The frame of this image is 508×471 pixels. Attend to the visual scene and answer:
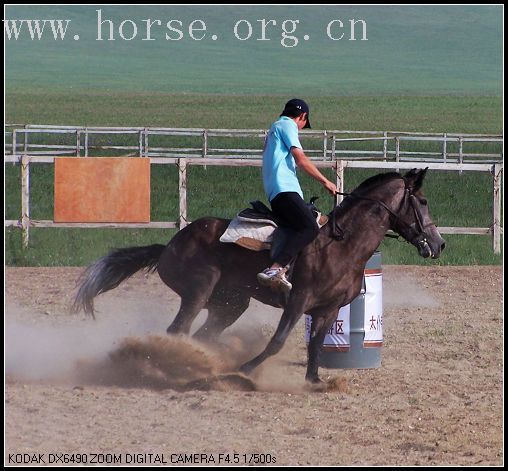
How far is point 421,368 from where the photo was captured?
401 inches

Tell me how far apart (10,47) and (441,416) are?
10380 centimetres

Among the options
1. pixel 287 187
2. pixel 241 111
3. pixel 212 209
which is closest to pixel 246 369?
pixel 287 187

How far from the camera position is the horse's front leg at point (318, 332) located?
9406 mm

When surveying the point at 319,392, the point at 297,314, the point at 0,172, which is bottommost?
the point at 319,392

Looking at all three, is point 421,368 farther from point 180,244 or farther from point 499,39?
point 499,39

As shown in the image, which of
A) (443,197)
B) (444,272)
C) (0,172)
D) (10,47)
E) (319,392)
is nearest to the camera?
(319,392)

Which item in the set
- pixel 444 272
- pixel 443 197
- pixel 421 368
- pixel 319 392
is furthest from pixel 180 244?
pixel 443 197

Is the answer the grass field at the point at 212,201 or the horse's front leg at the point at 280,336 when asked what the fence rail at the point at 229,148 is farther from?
the horse's front leg at the point at 280,336

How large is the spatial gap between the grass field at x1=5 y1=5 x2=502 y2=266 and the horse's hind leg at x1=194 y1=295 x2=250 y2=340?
71.5ft

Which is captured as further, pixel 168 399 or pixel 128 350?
pixel 128 350

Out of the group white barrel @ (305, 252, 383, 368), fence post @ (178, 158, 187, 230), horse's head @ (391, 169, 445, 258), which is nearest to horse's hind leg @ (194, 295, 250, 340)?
white barrel @ (305, 252, 383, 368)

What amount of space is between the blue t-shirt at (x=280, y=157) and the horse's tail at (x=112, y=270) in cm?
136

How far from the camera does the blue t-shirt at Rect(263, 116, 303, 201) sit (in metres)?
9.11

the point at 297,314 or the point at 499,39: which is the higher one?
the point at 499,39
